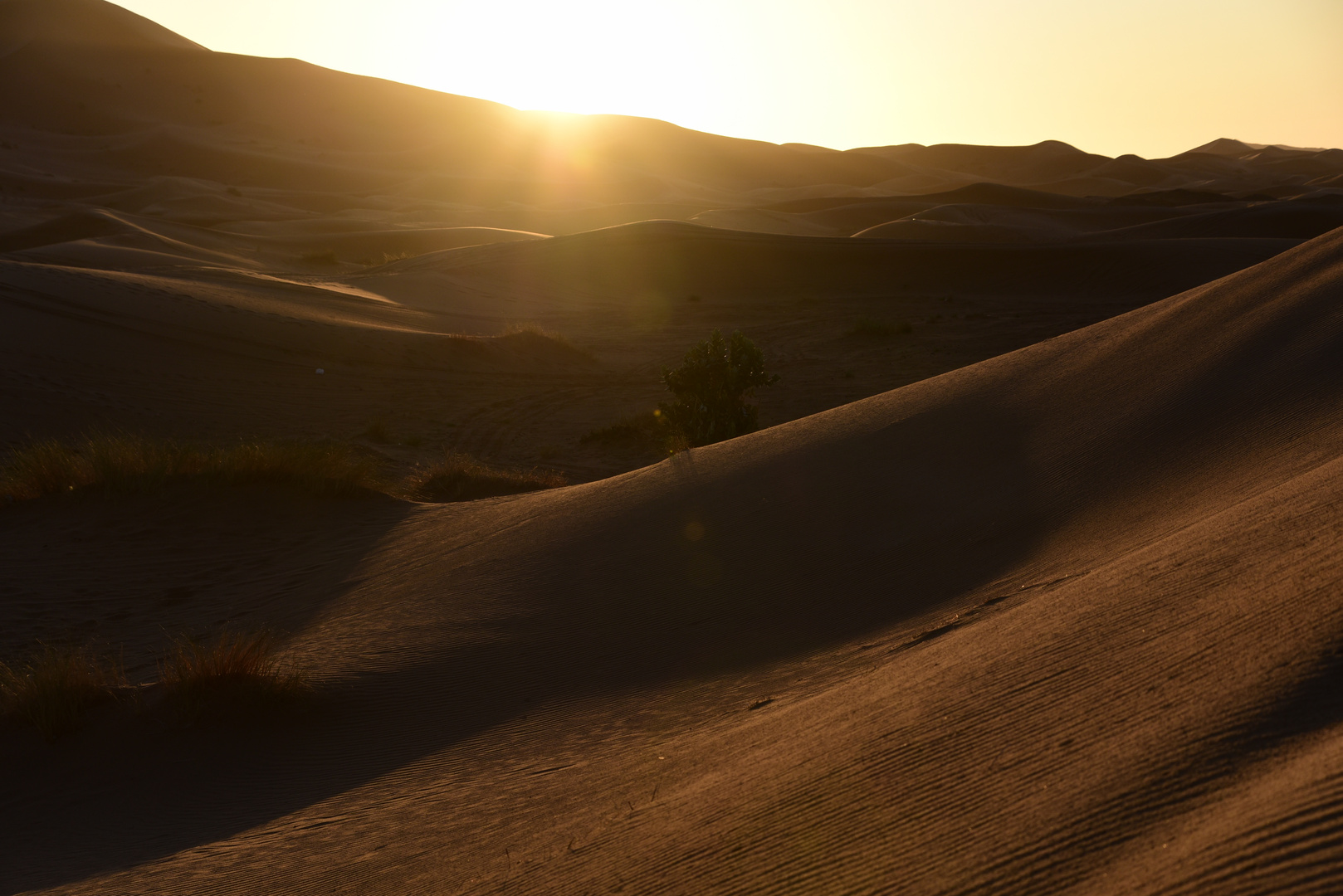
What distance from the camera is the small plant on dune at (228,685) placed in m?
5.38

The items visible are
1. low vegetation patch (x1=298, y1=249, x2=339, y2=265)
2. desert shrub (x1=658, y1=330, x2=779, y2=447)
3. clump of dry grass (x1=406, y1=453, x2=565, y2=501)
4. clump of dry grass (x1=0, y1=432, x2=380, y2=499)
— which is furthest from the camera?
low vegetation patch (x1=298, y1=249, x2=339, y2=265)

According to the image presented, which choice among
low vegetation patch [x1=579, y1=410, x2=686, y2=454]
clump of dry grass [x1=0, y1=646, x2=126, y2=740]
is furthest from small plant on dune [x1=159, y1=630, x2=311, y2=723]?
low vegetation patch [x1=579, y1=410, x2=686, y2=454]

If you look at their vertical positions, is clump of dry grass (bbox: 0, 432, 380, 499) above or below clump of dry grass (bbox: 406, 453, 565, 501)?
above

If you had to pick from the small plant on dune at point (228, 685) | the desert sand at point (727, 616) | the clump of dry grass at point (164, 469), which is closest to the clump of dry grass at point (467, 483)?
the clump of dry grass at point (164, 469)

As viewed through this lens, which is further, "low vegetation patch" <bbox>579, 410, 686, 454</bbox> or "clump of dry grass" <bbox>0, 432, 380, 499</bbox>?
"low vegetation patch" <bbox>579, 410, 686, 454</bbox>

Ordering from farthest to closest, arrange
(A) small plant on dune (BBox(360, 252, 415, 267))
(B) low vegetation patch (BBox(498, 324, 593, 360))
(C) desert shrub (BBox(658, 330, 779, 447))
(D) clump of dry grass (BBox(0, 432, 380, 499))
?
(A) small plant on dune (BBox(360, 252, 415, 267)) < (B) low vegetation patch (BBox(498, 324, 593, 360)) < (C) desert shrub (BBox(658, 330, 779, 447)) < (D) clump of dry grass (BBox(0, 432, 380, 499))

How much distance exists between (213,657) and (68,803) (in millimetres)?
1002

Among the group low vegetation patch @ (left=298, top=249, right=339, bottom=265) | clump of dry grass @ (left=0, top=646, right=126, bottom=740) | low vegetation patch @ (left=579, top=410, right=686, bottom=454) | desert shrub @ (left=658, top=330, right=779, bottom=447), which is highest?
low vegetation patch @ (left=298, top=249, right=339, bottom=265)

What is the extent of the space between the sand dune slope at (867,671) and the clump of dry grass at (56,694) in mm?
219

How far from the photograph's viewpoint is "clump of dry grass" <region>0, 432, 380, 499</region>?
9.88m

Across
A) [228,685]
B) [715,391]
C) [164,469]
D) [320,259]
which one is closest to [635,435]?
[715,391]

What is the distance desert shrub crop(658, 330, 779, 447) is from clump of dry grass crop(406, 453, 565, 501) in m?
2.54

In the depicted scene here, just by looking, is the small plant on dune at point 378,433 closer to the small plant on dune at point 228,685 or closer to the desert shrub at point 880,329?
the small plant on dune at point 228,685

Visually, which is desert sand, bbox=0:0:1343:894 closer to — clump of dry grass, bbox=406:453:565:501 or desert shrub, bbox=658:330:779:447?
clump of dry grass, bbox=406:453:565:501
